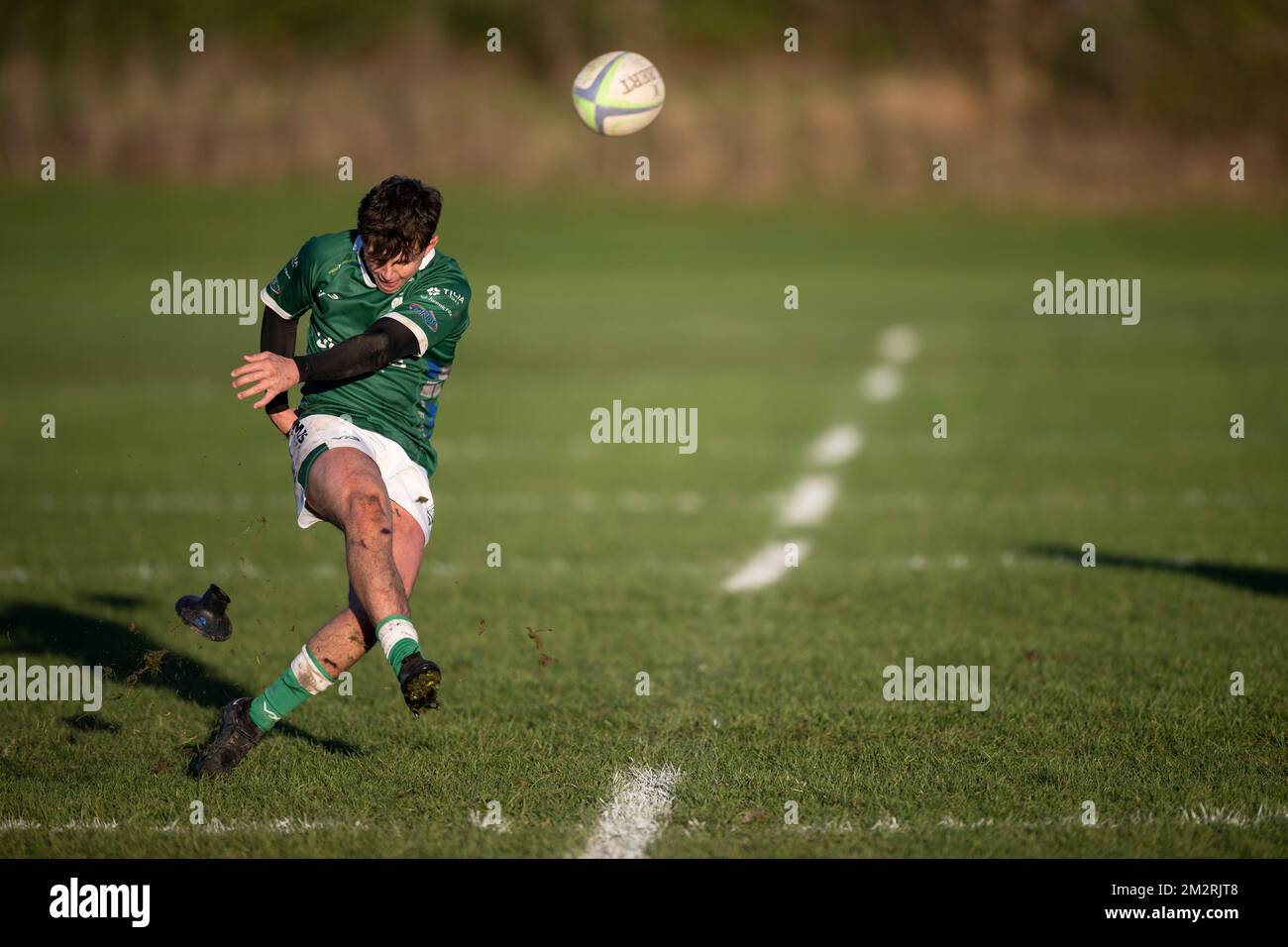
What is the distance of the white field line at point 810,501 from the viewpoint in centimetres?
1185

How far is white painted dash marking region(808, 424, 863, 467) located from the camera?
14.7 m

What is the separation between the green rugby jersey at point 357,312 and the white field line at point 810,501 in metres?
5.80

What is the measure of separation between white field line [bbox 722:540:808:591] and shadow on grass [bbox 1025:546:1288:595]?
1.62 m

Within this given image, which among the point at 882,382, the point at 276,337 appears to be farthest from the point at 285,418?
the point at 882,382

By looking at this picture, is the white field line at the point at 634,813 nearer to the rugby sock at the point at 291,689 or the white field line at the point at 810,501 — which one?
the rugby sock at the point at 291,689

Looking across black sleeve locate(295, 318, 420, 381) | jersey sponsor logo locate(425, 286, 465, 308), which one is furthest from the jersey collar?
black sleeve locate(295, 318, 420, 381)

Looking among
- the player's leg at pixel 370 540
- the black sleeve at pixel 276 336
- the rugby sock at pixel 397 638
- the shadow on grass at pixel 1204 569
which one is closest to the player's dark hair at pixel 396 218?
the black sleeve at pixel 276 336

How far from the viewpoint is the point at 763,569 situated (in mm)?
10055

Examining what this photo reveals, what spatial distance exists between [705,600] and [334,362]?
12.8 ft

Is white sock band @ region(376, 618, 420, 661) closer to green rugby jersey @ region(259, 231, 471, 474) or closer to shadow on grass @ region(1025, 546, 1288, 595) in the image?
green rugby jersey @ region(259, 231, 471, 474)

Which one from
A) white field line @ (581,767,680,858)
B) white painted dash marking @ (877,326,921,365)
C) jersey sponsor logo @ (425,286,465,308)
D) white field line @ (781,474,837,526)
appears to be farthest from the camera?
white painted dash marking @ (877,326,921,365)
